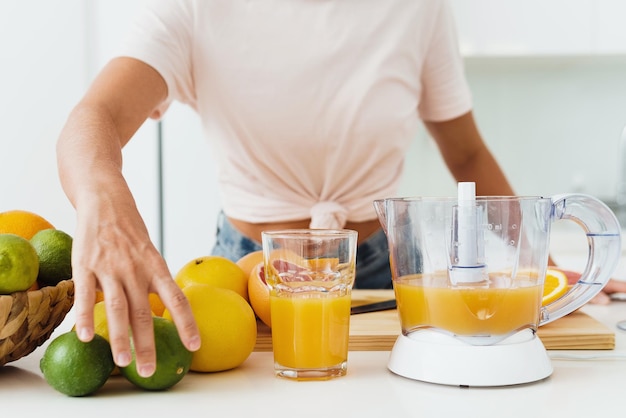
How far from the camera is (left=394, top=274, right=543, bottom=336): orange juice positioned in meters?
0.72

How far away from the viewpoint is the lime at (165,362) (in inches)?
27.4

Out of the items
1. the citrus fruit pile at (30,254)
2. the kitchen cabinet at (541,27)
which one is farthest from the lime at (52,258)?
the kitchen cabinet at (541,27)

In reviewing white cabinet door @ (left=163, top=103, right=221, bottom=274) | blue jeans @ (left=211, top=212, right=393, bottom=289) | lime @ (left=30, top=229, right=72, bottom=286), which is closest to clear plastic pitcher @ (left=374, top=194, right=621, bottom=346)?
lime @ (left=30, top=229, right=72, bottom=286)

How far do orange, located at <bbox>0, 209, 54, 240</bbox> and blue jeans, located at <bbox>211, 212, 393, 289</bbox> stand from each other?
2.32ft

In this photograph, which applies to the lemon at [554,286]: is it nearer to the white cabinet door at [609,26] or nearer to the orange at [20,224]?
the orange at [20,224]

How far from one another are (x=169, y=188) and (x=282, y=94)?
168cm

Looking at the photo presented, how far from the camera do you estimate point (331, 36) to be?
1426 mm

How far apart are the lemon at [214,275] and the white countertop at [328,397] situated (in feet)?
0.50

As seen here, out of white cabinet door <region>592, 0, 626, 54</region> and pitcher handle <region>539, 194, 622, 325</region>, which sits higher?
white cabinet door <region>592, 0, 626, 54</region>

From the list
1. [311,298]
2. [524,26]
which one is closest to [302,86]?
[311,298]

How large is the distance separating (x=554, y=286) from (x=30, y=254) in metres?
0.66

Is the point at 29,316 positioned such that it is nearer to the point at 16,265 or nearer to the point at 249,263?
the point at 16,265

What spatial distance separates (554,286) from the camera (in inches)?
39.9

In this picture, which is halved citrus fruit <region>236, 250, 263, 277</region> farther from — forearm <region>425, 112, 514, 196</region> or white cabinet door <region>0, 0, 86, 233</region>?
white cabinet door <region>0, 0, 86, 233</region>
